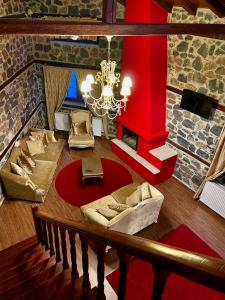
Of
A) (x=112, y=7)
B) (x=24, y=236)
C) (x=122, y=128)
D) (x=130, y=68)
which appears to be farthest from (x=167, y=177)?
(x=112, y=7)

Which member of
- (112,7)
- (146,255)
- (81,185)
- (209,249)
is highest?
(112,7)

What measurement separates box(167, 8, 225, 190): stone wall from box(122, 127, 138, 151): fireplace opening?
0.97 metres

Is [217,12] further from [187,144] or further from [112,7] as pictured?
[187,144]

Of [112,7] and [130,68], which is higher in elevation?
[112,7]

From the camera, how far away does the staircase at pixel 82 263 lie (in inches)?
36.7

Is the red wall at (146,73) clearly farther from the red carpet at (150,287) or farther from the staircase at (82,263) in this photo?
the staircase at (82,263)

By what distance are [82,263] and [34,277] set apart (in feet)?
3.40

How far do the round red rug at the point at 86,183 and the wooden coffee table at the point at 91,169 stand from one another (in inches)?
8.9

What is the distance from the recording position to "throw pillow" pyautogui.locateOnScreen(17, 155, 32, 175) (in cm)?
616

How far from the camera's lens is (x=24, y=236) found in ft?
16.4

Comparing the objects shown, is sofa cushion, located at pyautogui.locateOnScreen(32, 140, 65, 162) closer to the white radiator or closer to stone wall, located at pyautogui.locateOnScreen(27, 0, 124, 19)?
stone wall, located at pyautogui.locateOnScreen(27, 0, 124, 19)

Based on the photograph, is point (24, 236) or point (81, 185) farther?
point (81, 185)

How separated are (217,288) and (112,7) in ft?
9.50

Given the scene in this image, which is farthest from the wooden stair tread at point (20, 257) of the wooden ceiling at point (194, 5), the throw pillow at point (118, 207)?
the wooden ceiling at point (194, 5)
